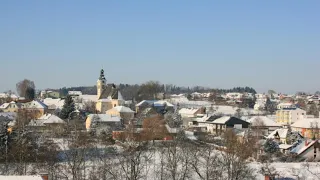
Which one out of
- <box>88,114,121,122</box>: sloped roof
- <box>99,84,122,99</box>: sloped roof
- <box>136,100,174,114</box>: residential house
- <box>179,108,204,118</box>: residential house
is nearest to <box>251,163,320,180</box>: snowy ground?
<box>88,114,121,122</box>: sloped roof

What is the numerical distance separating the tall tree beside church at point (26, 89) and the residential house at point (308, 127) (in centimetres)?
5546

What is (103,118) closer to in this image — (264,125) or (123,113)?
(123,113)

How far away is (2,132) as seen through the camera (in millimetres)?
26328

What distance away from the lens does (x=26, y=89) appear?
85688mm

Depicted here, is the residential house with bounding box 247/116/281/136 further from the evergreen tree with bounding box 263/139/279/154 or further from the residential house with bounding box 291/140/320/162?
the residential house with bounding box 291/140/320/162

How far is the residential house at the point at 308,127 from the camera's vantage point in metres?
40.0

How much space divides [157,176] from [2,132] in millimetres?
11081

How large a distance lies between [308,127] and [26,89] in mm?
59044

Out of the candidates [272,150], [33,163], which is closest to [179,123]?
[272,150]

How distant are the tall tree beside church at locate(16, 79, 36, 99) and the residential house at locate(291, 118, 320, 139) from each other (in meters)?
55.5

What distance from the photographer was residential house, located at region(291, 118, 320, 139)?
40047 mm

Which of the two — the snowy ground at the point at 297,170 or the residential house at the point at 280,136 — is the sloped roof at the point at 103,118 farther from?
the snowy ground at the point at 297,170

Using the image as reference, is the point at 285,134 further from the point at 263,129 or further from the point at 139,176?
the point at 139,176

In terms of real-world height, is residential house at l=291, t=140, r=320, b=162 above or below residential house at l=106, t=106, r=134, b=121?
below
